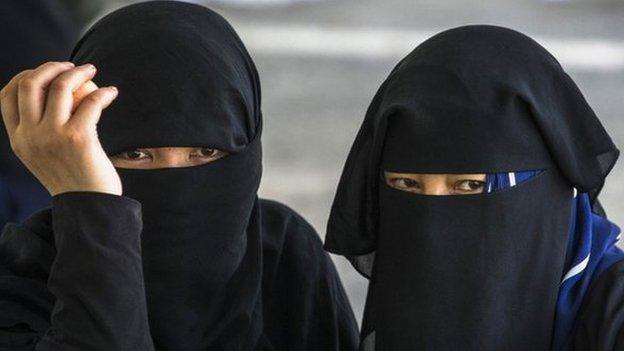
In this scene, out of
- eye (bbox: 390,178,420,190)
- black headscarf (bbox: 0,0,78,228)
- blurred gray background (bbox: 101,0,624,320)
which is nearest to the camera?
eye (bbox: 390,178,420,190)

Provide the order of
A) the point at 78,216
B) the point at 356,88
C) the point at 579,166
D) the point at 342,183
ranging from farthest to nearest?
the point at 356,88
the point at 342,183
the point at 579,166
the point at 78,216

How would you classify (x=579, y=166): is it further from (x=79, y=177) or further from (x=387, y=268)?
(x=79, y=177)

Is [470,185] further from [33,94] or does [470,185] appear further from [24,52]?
[24,52]

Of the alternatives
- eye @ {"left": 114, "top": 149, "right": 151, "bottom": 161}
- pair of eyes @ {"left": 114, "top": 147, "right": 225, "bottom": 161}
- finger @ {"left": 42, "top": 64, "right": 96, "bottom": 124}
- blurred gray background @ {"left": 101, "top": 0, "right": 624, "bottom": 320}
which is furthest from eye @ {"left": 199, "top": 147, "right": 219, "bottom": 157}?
blurred gray background @ {"left": 101, "top": 0, "right": 624, "bottom": 320}

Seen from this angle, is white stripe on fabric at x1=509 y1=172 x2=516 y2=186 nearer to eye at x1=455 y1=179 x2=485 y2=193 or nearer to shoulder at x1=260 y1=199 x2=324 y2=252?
eye at x1=455 y1=179 x2=485 y2=193

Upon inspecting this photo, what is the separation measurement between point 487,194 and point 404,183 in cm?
18

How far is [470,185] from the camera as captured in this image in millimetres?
2525

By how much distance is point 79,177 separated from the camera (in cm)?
224

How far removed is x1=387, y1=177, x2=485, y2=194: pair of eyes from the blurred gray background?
2.67 metres

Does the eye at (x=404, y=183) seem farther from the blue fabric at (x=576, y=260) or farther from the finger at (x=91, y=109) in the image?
the finger at (x=91, y=109)

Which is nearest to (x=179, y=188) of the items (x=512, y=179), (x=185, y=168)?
(x=185, y=168)

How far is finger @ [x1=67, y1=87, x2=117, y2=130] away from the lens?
2.22 meters

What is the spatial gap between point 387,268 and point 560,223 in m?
0.36

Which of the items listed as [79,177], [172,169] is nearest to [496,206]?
[172,169]
